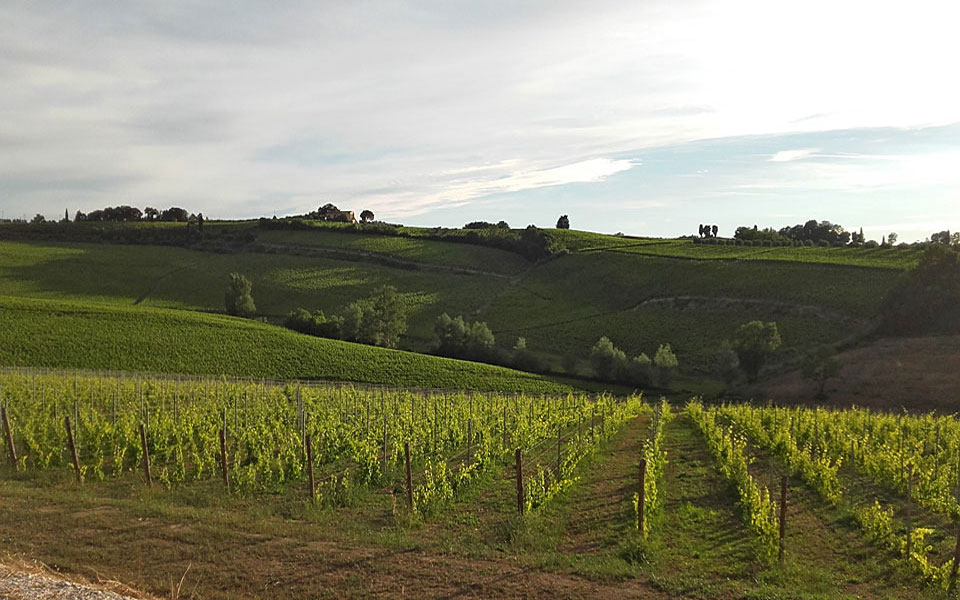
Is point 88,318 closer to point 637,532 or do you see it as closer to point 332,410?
point 332,410

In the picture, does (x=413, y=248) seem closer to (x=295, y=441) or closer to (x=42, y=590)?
(x=295, y=441)

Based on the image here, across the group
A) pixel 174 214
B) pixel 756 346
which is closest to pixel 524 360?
pixel 756 346

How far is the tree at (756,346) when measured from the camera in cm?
5312

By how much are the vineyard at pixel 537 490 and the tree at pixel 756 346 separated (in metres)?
26.9

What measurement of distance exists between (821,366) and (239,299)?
62.4 m

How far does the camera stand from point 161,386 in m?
31.9

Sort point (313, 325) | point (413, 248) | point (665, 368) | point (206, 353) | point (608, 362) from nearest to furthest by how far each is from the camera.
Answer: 1. point (206, 353)
2. point (665, 368)
3. point (608, 362)
4. point (313, 325)
5. point (413, 248)

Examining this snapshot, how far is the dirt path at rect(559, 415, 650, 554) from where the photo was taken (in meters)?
12.8

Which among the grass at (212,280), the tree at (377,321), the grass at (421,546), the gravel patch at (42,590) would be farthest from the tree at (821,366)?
the gravel patch at (42,590)

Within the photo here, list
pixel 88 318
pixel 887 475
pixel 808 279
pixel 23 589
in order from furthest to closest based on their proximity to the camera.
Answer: pixel 808 279 → pixel 88 318 → pixel 887 475 → pixel 23 589

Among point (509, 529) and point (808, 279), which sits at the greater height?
point (808, 279)

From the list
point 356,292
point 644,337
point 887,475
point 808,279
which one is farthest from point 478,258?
point 887,475

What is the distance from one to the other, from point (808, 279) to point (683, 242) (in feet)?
117

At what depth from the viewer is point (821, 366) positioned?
48.1 m
